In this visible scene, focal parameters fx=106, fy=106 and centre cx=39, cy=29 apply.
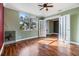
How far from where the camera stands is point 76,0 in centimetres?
180

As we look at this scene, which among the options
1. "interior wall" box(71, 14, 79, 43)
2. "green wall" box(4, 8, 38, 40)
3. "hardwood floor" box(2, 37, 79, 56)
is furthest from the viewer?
"interior wall" box(71, 14, 79, 43)

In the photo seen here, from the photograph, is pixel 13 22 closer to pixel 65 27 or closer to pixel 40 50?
pixel 40 50

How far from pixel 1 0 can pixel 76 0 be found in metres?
1.28

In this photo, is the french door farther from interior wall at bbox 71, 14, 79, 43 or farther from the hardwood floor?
the hardwood floor

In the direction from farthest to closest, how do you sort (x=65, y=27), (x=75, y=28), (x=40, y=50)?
1. (x=65, y=27)
2. (x=75, y=28)
3. (x=40, y=50)

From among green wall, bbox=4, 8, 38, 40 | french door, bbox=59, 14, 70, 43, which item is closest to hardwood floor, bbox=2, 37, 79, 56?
green wall, bbox=4, 8, 38, 40

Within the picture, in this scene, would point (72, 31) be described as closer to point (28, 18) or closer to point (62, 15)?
point (62, 15)

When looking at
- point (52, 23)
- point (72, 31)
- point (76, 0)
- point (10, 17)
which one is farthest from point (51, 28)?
point (76, 0)

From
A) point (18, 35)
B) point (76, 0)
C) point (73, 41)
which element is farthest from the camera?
point (18, 35)

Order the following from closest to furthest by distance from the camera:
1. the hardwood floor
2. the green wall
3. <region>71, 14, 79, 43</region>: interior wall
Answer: the hardwood floor, the green wall, <region>71, 14, 79, 43</region>: interior wall

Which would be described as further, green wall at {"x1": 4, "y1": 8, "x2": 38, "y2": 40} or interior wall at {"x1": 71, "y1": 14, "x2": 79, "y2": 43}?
interior wall at {"x1": 71, "y1": 14, "x2": 79, "y2": 43}

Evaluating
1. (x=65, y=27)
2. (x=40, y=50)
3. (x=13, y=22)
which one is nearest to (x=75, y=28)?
(x=65, y=27)

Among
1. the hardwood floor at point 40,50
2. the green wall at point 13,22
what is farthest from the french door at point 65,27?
the green wall at point 13,22

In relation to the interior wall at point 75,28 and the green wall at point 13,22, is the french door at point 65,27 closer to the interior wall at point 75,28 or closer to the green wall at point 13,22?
the interior wall at point 75,28
